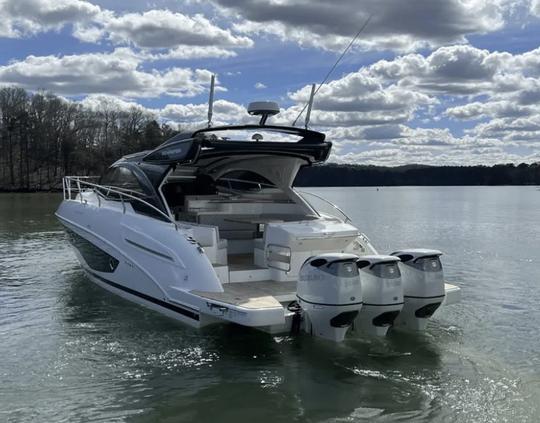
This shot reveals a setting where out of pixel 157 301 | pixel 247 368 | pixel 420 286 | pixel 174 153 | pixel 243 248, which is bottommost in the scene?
pixel 247 368

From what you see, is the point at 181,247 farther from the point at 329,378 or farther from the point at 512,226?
the point at 512,226

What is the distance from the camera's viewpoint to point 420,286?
674cm

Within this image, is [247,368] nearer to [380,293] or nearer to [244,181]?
[380,293]

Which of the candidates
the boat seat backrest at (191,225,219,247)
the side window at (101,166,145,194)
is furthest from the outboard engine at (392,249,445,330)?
the side window at (101,166,145,194)

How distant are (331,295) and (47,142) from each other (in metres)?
65.6

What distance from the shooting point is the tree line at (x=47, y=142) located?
62.9m

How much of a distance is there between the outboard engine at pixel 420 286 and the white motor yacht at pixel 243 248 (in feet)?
0.04

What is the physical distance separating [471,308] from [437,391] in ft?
13.1

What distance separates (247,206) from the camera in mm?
9539

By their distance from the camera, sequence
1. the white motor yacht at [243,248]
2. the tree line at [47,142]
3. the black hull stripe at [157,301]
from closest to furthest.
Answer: the white motor yacht at [243,248] < the black hull stripe at [157,301] < the tree line at [47,142]

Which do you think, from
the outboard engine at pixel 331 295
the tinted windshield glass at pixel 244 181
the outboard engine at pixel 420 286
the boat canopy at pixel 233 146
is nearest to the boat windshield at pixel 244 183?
the tinted windshield glass at pixel 244 181

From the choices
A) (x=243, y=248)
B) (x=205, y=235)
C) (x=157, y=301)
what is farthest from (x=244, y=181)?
(x=157, y=301)

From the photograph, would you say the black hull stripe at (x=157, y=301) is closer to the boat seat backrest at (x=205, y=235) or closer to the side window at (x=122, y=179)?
the boat seat backrest at (x=205, y=235)

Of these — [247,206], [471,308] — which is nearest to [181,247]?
[247,206]
